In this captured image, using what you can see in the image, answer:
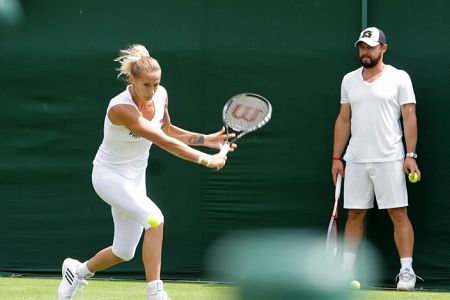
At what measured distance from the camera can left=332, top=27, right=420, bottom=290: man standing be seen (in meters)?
5.73

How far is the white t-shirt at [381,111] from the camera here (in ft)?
18.9

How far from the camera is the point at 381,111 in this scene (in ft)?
18.9

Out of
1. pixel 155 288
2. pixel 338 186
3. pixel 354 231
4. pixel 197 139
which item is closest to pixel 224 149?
pixel 197 139

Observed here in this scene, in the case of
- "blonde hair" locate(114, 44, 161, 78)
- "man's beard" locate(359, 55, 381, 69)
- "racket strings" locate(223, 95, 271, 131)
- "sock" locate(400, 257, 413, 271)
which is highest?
"man's beard" locate(359, 55, 381, 69)

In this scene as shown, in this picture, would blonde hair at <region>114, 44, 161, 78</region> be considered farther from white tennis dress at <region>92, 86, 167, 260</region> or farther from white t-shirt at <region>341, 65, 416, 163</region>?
white t-shirt at <region>341, 65, 416, 163</region>

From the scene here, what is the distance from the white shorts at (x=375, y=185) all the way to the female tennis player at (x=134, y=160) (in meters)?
1.57

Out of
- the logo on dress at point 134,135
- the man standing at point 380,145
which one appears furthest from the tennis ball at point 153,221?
the man standing at point 380,145

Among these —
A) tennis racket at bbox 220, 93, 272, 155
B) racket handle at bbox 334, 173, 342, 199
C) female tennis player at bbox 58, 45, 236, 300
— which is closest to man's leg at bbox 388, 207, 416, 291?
racket handle at bbox 334, 173, 342, 199

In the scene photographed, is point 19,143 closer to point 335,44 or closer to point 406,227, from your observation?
point 335,44

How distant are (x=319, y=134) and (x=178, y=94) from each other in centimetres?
108

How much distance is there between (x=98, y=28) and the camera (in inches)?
257

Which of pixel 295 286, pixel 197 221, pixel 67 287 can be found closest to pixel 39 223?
pixel 197 221

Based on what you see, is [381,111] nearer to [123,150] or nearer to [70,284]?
[123,150]

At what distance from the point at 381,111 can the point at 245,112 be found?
1371 millimetres
